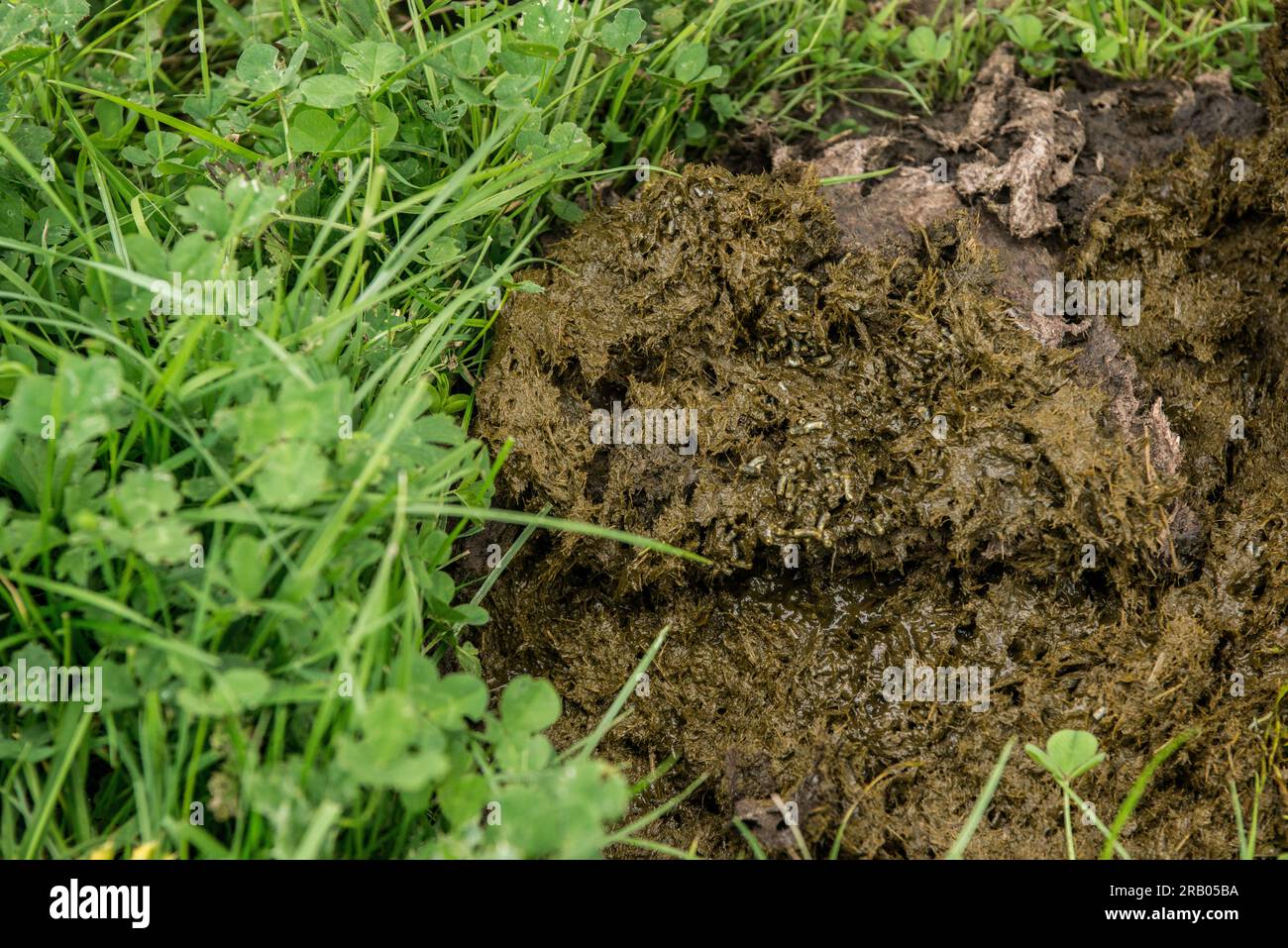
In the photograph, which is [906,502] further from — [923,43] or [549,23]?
[923,43]

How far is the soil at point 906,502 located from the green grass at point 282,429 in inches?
9.5

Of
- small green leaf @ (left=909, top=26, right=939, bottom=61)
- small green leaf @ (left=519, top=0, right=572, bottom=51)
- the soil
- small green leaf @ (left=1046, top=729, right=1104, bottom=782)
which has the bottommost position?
small green leaf @ (left=1046, top=729, right=1104, bottom=782)

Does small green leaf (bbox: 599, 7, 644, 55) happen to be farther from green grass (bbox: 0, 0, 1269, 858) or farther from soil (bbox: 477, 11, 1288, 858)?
soil (bbox: 477, 11, 1288, 858)

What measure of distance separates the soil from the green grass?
0.79ft

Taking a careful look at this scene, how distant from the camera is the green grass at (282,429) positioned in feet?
5.75

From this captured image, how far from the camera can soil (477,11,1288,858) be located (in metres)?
2.27

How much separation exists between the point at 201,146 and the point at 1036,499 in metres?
2.31

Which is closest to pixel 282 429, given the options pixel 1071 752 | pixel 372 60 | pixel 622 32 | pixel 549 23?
pixel 372 60

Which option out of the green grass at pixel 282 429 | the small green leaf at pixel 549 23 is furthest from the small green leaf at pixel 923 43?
the small green leaf at pixel 549 23

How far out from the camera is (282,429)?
1809 millimetres

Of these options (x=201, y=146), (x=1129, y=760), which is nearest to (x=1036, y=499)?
(x=1129, y=760)

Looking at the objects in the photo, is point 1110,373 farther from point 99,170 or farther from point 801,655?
point 99,170

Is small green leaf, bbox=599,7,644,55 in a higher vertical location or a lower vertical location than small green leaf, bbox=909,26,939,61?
lower

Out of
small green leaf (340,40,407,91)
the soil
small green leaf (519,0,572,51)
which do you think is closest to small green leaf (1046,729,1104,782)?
the soil
